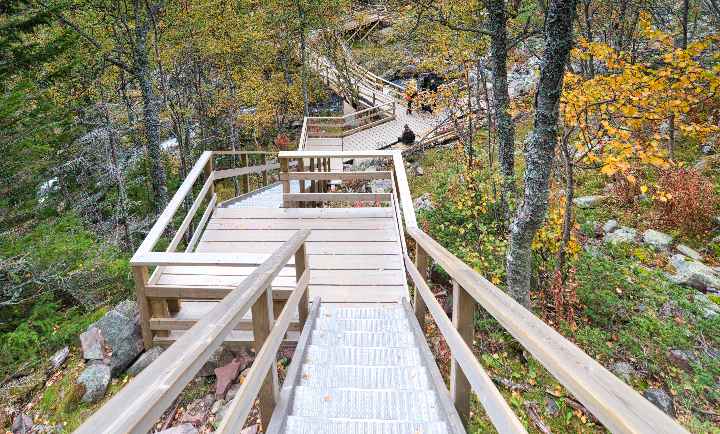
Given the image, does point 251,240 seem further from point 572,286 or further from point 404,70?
point 404,70

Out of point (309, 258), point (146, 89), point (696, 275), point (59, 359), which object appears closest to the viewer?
point (59, 359)

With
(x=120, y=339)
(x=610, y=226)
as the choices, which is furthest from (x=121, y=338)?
(x=610, y=226)

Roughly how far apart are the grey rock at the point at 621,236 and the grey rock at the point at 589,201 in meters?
1.26

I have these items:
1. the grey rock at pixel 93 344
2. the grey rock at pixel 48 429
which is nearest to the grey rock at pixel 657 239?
the grey rock at pixel 93 344

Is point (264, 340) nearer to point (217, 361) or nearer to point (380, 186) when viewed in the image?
point (217, 361)

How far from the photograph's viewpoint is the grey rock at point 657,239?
6906 millimetres

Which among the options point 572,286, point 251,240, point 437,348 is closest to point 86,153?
point 251,240

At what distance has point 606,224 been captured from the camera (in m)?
7.76

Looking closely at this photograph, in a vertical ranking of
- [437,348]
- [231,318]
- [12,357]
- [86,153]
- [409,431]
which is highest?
[86,153]

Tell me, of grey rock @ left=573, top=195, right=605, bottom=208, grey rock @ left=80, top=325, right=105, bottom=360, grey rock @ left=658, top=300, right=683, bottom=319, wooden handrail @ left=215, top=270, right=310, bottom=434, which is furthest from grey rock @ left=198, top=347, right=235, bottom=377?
grey rock @ left=573, top=195, right=605, bottom=208

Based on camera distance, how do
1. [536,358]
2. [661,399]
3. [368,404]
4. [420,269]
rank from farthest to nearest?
1. [661,399]
2. [420,269]
3. [368,404]
4. [536,358]

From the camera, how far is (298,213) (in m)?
6.93

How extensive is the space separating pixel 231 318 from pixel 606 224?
26.6ft

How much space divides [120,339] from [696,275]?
26.3ft
